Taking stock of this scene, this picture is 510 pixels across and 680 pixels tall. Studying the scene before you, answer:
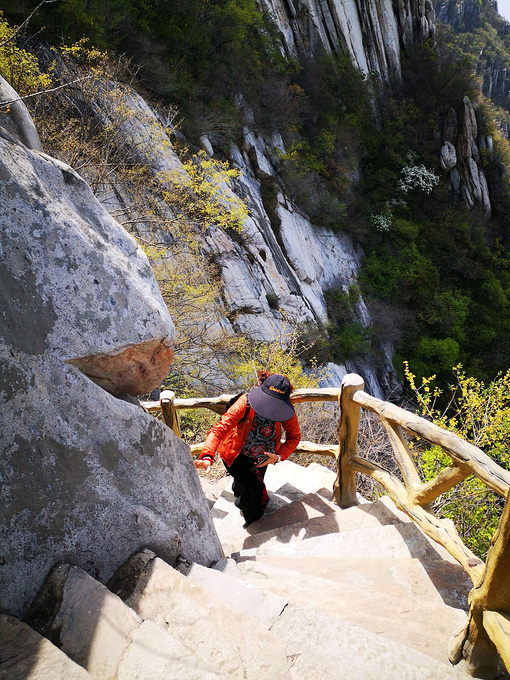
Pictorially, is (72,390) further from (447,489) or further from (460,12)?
(460,12)

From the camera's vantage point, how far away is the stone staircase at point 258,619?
3.69 feet

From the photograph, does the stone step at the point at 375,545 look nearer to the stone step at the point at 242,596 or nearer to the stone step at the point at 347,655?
the stone step at the point at 242,596

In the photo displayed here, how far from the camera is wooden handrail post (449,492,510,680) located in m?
1.22

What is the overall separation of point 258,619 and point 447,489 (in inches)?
44.5

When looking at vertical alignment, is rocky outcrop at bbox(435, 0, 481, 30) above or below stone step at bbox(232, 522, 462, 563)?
above

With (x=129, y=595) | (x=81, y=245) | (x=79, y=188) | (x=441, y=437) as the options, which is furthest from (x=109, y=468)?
(x=441, y=437)

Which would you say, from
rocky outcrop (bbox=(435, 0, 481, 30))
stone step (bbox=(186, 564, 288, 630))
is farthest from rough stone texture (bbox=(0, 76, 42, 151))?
rocky outcrop (bbox=(435, 0, 481, 30))

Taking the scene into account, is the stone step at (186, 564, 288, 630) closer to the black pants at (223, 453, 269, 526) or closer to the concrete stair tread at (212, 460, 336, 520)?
the black pants at (223, 453, 269, 526)

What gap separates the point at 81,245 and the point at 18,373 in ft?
2.21

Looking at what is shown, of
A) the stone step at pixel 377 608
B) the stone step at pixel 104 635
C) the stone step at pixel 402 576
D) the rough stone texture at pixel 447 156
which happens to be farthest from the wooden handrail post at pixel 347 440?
the rough stone texture at pixel 447 156

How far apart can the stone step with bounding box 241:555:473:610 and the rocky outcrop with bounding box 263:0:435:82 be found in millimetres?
18233

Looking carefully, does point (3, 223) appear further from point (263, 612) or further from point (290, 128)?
point (290, 128)

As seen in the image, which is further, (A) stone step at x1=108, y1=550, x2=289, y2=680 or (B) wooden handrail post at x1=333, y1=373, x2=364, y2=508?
(B) wooden handrail post at x1=333, y1=373, x2=364, y2=508

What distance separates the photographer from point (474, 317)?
1577 centimetres
